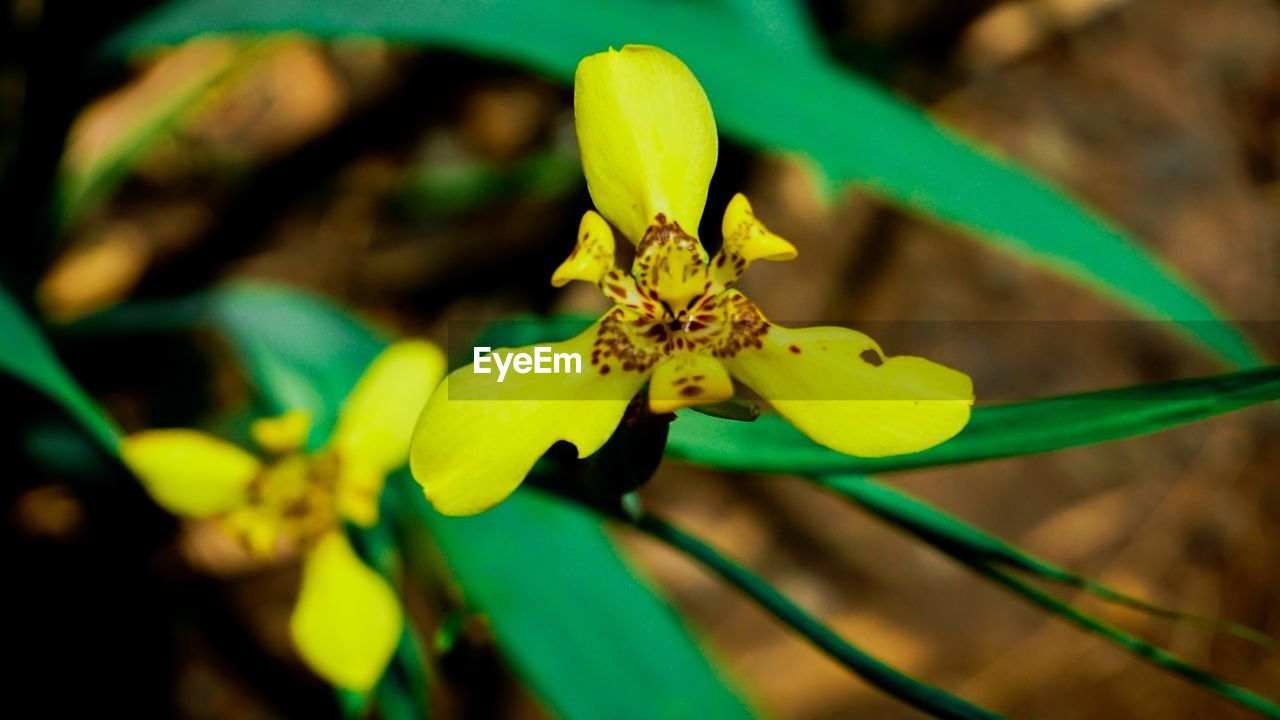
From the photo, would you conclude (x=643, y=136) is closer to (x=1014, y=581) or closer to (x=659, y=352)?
(x=659, y=352)

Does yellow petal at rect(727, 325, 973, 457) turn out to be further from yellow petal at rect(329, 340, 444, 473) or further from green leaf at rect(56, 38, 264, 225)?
green leaf at rect(56, 38, 264, 225)

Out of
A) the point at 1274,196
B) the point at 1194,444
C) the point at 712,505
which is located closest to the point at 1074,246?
the point at 712,505

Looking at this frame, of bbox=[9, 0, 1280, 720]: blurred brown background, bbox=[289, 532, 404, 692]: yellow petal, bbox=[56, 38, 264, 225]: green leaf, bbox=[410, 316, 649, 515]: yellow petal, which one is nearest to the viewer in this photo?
bbox=[410, 316, 649, 515]: yellow petal

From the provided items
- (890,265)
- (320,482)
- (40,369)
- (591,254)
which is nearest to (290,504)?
(320,482)

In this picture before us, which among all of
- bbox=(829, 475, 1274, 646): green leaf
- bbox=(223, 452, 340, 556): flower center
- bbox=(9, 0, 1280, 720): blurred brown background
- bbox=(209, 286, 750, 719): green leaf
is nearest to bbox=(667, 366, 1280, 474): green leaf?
bbox=(829, 475, 1274, 646): green leaf

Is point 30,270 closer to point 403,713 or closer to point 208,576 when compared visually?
point 208,576

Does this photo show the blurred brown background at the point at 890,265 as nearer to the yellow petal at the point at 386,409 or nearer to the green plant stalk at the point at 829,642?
the yellow petal at the point at 386,409
